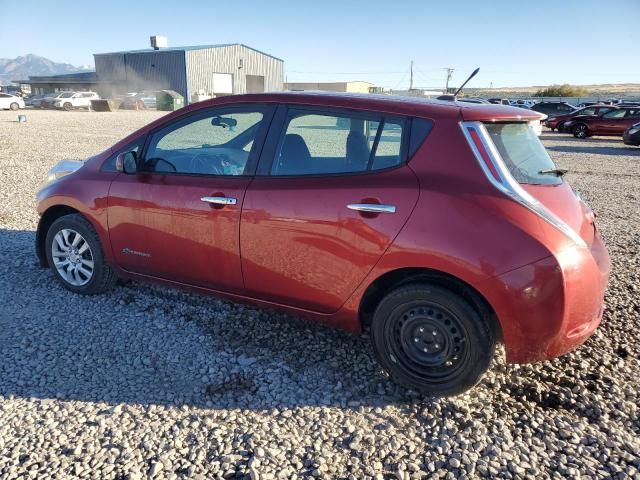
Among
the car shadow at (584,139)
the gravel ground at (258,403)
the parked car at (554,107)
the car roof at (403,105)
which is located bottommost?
the gravel ground at (258,403)

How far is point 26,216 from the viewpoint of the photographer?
22.0ft

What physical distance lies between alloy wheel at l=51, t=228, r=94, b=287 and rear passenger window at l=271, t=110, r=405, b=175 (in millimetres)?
2052

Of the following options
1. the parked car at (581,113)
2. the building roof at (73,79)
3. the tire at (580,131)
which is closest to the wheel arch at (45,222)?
the parked car at (581,113)

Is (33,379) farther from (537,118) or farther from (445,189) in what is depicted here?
(537,118)

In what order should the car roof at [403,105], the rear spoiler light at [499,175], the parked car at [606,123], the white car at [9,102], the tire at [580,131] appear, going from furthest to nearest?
the white car at [9,102], the tire at [580,131], the parked car at [606,123], the car roof at [403,105], the rear spoiler light at [499,175]

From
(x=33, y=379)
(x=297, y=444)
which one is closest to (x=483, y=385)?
(x=297, y=444)

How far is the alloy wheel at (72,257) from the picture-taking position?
13.6 ft

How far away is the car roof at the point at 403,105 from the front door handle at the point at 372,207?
62 centimetres

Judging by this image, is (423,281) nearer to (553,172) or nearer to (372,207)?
(372,207)

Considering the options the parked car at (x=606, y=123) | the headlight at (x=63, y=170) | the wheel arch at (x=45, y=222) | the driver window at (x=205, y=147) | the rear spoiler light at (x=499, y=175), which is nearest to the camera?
the rear spoiler light at (x=499, y=175)

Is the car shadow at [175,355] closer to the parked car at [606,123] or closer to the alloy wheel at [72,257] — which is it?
the alloy wheel at [72,257]

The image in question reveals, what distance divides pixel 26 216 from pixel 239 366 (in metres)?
5.15

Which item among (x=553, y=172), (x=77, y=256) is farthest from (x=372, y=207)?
(x=77, y=256)

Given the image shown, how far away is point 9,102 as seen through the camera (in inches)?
1495
